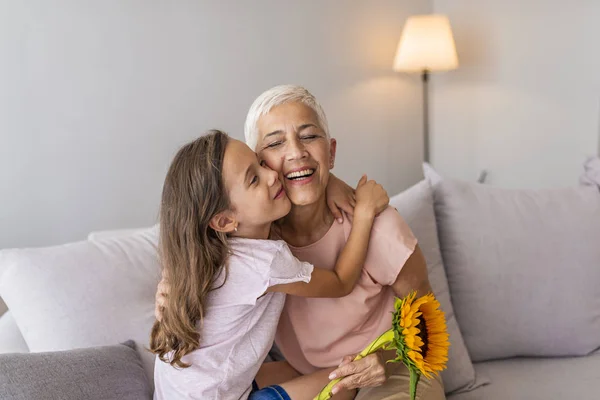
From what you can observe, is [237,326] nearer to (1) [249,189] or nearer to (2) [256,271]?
(2) [256,271]

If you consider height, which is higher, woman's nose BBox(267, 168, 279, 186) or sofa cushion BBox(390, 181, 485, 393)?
woman's nose BBox(267, 168, 279, 186)

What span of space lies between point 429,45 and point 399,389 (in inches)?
76.5

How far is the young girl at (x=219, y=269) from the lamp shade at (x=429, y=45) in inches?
72.0

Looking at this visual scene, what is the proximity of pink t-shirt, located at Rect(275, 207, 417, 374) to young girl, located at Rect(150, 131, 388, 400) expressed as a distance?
0.18m

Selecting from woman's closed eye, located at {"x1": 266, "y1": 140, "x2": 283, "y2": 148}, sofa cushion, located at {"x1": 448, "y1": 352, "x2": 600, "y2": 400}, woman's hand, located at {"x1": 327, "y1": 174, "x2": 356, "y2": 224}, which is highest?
woman's closed eye, located at {"x1": 266, "y1": 140, "x2": 283, "y2": 148}

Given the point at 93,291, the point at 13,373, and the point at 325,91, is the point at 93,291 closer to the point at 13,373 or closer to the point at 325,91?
the point at 13,373

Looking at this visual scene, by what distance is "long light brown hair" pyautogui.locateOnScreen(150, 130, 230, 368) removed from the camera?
131cm

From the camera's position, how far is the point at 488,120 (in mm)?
3268

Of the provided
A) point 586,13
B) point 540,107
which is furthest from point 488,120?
point 586,13

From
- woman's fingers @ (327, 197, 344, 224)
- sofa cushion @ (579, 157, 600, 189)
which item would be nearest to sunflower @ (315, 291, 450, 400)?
woman's fingers @ (327, 197, 344, 224)

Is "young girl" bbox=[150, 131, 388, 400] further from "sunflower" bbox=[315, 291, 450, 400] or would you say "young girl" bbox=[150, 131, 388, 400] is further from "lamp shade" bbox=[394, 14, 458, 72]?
"lamp shade" bbox=[394, 14, 458, 72]

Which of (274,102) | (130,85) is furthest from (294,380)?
(130,85)

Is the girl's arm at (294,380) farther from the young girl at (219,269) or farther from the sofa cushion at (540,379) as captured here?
the sofa cushion at (540,379)

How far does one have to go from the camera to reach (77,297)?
161cm
